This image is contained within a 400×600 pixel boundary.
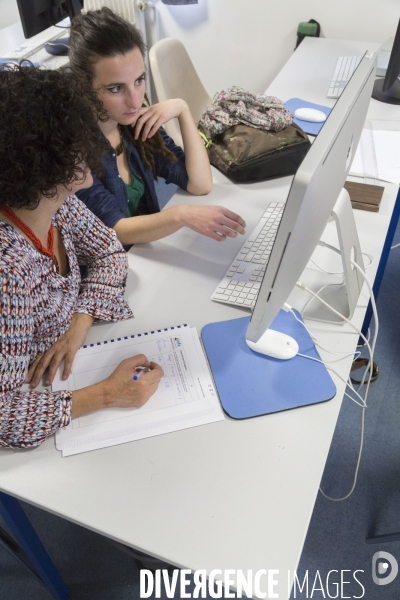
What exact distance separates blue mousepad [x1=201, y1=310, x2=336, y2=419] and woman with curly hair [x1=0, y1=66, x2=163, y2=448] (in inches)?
5.2

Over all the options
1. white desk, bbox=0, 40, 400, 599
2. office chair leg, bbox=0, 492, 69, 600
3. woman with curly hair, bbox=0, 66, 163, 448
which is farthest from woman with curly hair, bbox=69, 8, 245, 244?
office chair leg, bbox=0, 492, 69, 600

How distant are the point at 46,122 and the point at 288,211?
18.1 inches

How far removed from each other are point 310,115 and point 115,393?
1.27 meters

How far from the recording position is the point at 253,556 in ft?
2.21

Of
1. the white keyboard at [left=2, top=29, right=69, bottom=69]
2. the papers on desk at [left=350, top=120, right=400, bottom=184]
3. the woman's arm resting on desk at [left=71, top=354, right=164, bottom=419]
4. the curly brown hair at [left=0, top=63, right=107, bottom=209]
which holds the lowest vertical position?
the woman's arm resting on desk at [left=71, top=354, right=164, bottom=419]

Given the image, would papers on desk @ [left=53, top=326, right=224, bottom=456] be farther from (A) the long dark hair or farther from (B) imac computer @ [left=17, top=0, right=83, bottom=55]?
(B) imac computer @ [left=17, top=0, right=83, bottom=55]

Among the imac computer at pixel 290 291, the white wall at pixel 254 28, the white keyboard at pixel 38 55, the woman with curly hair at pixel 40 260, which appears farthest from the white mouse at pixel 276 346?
the white wall at pixel 254 28

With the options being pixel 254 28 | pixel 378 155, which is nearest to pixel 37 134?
pixel 378 155

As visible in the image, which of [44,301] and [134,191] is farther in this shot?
[134,191]

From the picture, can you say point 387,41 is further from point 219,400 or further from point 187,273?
point 219,400

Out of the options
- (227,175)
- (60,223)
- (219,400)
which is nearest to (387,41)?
(227,175)

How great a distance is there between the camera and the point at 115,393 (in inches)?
33.8

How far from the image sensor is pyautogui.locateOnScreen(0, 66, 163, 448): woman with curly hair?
0.78 meters

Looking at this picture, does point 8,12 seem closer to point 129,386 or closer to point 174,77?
point 174,77
